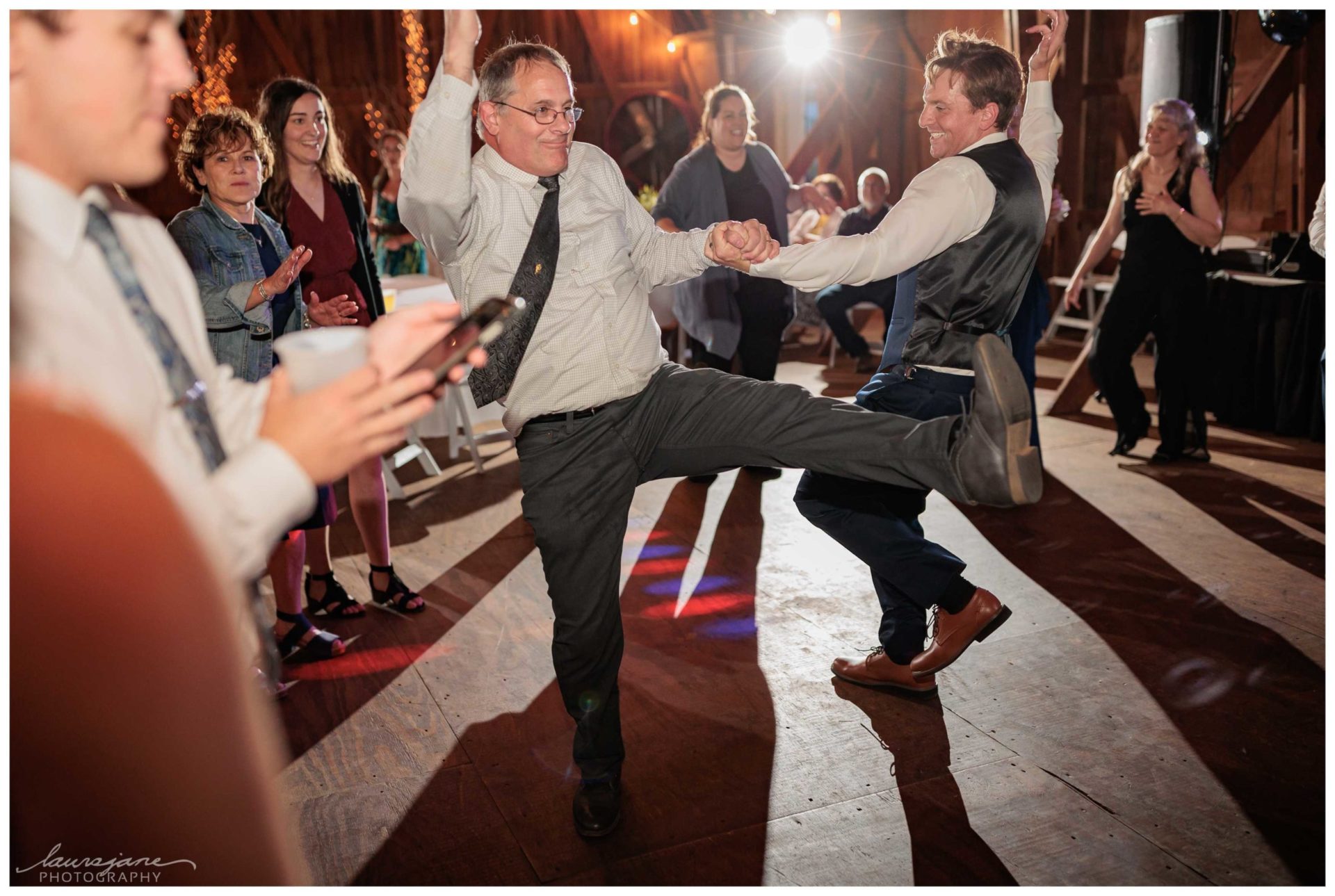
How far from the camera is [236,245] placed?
2.54m

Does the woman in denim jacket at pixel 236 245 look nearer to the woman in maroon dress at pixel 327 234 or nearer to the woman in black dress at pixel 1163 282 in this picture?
the woman in maroon dress at pixel 327 234

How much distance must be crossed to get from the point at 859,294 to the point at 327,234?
4.37 metres

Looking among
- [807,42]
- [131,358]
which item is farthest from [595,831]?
[807,42]

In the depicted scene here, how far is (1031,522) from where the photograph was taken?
12.8ft

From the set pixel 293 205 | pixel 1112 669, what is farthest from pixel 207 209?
pixel 1112 669

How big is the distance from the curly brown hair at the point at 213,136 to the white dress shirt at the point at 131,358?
1.62 m

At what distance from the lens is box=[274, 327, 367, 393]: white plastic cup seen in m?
1.08

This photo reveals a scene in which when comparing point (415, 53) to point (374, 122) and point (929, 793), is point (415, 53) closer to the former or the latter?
point (374, 122)

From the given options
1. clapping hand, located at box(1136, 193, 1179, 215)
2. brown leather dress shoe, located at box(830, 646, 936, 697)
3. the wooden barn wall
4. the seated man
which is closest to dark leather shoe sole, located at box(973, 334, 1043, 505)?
brown leather dress shoe, located at box(830, 646, 936, 697)

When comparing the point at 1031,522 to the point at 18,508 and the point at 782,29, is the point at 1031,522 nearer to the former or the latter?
the point at 18,508

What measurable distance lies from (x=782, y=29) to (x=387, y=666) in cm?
948

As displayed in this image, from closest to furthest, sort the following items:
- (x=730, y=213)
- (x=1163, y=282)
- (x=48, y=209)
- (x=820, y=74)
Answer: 1. (x=48, y=209)
2. (x=730, y=213)
3. (x=1163, y=282)
4. (x=820, y=74)

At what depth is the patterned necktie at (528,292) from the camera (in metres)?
1.93

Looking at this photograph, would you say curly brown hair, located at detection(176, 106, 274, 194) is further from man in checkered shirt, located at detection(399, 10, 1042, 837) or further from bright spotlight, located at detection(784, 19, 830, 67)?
bright spotlight, located at detection(784, 19, 830, 67)
